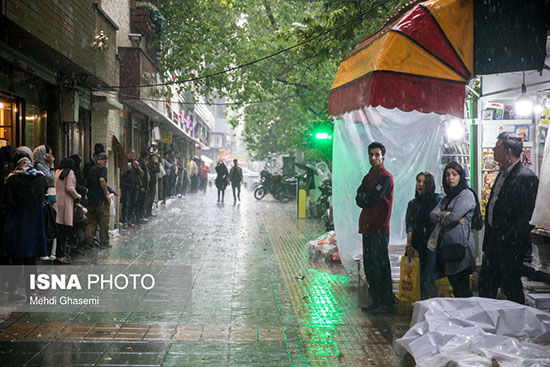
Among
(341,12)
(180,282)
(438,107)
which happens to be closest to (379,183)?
(438,107)

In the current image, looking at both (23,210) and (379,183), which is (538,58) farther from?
(23,210)

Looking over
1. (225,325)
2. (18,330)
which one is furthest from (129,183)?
(225,325)

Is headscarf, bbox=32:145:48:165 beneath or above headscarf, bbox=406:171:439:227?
above

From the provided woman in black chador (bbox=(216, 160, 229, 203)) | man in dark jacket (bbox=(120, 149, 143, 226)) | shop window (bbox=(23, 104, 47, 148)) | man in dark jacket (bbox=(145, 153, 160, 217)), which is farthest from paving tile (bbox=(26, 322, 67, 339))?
woman in black chador (bbox=(216, 160, 229, 203))

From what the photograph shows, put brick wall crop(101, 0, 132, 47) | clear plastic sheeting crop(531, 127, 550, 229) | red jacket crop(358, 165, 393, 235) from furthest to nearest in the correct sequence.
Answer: brick wall crop(101, 0, 132, 47) → red jacket crop(358, 165, 393, 235) → clear plastic sheeting crop(531, 127, 550, 229)

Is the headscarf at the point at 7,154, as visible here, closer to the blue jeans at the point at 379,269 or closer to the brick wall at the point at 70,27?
the brick wall at the point at 70,27

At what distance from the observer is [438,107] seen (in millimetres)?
6398

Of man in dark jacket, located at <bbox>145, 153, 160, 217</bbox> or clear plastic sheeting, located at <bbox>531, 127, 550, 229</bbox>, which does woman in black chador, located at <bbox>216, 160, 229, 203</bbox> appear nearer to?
man in dark jacket, located at <bbox>145, 153, 160, 217</bbox>

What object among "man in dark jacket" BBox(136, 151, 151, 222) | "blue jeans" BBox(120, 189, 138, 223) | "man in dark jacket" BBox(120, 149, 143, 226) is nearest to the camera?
"man in dark jacket" BBox(120, 149, 143, 226)

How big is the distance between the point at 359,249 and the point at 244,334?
3.38 m

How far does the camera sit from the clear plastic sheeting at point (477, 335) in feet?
12.4

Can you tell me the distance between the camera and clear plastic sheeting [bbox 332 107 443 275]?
874 cm

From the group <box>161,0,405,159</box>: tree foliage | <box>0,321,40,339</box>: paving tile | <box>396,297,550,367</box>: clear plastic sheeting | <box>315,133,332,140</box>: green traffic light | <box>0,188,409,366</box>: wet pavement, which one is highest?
<box>161,0,405,159</box>: tree foliage

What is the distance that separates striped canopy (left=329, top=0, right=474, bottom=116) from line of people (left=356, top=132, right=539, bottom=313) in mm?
770
